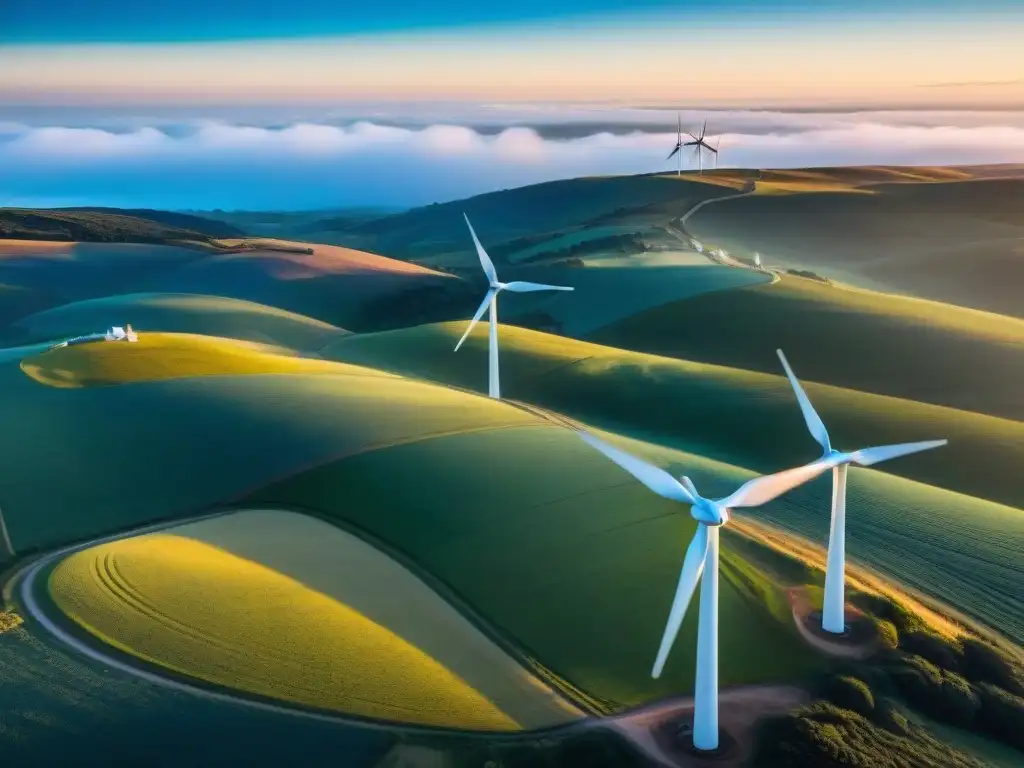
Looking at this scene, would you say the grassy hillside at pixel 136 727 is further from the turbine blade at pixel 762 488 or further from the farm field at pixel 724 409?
the farm field at pixel 724 409

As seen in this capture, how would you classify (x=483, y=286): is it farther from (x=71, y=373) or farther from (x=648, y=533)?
(x=648, y=533)

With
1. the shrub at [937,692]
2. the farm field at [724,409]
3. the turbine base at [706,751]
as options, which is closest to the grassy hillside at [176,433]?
the farm field at [724,409]

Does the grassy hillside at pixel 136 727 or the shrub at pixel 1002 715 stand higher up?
the grassy hillside at pixel 136 727

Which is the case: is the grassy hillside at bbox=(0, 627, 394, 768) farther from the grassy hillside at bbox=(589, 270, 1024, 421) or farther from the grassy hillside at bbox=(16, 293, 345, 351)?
the grassy hillside at bbox=(16, 293, 345, 351)

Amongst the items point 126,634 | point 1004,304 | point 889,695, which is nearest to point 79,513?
point 126,634

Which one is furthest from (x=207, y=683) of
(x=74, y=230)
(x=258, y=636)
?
(x=74, y=230)

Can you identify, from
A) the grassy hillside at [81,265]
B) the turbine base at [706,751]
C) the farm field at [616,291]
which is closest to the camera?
the turbine base at [706,751]

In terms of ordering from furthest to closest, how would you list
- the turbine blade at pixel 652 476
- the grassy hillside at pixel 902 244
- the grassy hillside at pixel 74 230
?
1. the grassy hillside at pixel 74 230
2. the grassy hillside at pixel 902 244
3. the turbine blade at pixel 652 476

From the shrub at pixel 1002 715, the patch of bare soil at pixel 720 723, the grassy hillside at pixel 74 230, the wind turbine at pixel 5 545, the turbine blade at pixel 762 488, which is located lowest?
the shrub at pixel 1002 715
